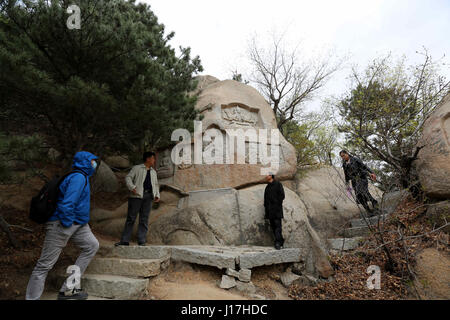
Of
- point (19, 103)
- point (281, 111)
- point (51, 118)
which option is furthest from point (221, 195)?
point (281, 111)

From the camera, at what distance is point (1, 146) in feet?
10.5

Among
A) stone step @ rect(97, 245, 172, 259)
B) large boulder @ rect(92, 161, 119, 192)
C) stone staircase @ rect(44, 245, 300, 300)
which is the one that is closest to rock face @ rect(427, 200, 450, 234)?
stone staircase @ rect(44, 245, 300, 300)

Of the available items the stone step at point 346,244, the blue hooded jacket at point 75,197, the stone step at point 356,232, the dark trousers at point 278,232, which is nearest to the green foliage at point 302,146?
the stone step at point 356,232

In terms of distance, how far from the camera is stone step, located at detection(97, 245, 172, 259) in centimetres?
436

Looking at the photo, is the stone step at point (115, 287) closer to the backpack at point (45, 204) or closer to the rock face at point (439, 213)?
the backpack at point (45, 204)

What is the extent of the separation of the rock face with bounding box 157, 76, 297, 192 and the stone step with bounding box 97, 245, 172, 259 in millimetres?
3063

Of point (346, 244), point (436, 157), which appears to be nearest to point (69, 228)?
point (346, 244)

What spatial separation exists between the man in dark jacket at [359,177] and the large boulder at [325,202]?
63 centimetres

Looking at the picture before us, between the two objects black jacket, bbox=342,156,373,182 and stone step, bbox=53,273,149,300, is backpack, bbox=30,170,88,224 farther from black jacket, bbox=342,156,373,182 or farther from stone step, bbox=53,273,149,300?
black jacket, bbox=342,156,373,182

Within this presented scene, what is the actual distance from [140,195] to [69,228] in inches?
65.0

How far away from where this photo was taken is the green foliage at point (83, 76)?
400 cm

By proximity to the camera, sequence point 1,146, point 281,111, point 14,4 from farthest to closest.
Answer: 1. point 281,111
2. point 14,4
3. point 1,146
